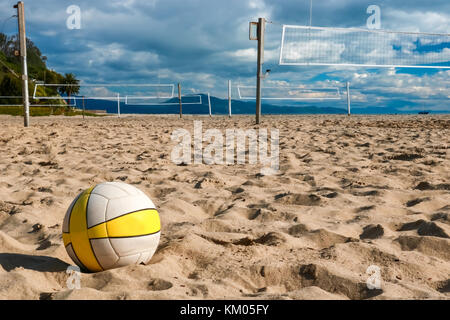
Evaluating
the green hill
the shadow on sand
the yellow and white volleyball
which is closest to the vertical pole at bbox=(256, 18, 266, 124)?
the yellow and white volleyball

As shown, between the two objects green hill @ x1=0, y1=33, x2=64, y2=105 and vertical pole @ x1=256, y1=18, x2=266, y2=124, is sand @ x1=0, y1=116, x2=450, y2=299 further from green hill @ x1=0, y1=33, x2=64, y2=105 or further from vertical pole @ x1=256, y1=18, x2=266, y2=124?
green hill @ x1=0, y1=33, x2=64, y2=105

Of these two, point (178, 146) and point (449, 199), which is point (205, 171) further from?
point (449, 199)

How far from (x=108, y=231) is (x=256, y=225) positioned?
1189mm

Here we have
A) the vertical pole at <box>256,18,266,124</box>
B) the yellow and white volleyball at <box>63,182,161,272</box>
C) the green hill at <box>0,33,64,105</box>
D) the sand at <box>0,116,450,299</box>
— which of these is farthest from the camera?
the green hill at <box>0,33,64,105</box>

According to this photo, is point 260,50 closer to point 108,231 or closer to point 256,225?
point 256,225

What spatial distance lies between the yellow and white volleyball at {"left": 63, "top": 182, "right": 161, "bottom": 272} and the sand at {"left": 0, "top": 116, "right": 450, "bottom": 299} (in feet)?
0.28

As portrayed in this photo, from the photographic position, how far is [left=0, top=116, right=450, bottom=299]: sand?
2.01 metres

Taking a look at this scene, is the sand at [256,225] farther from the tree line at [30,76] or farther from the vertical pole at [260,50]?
the tree line at [30,76]

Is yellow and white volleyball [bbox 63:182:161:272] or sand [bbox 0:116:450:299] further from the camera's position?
yellow and white volleyball [bbox 63:182:161:272]

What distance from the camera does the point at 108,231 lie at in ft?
7.10

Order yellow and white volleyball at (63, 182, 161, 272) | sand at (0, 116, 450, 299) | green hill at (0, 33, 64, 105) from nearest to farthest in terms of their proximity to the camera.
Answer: sand at (0, 116, 450, 299)
yellow and white volleyball at (63, 182, 161, 272)
green hill at (0, 33, 64, 105)

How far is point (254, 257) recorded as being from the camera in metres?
2.39

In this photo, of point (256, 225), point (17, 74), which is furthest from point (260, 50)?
point (17, 74)
